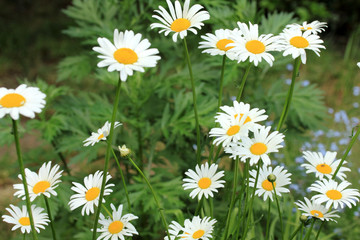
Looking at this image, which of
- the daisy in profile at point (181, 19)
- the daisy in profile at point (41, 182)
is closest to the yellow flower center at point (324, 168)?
the daisy in profile at point (181, 19)

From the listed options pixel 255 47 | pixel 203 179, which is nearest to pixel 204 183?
pixel 203 179

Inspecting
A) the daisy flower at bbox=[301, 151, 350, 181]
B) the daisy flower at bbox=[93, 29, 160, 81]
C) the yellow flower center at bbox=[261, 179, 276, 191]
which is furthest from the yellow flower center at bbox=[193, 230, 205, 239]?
the daisy flower at bbox=[93, 29, 160, 81]

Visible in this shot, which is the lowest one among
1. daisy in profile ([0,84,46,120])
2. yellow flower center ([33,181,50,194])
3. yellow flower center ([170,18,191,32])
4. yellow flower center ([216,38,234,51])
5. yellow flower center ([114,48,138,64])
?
yellow flower center ([33,181,50,194])

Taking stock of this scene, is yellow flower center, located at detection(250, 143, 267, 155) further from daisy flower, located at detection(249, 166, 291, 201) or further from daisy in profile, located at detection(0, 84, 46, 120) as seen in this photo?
daisy in profile, located at detection(0, 84, 46, 120)

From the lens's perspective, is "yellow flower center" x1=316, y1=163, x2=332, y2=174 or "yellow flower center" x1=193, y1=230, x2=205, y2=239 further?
"yellow flower center" x1=316, y1=163, x2=332, y2=174

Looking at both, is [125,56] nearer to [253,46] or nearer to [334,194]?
[253,46]
